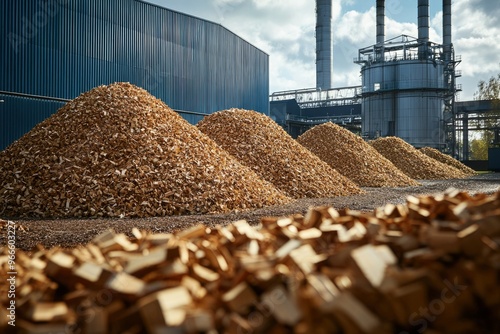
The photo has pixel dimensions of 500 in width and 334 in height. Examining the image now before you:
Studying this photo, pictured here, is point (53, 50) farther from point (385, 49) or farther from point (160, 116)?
point (385, 49)

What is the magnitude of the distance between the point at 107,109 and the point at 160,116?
3.87ft

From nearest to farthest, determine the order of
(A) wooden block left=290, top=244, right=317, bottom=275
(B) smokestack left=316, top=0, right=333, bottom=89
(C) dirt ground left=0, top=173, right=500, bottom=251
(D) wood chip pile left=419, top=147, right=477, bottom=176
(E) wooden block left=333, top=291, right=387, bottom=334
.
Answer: (E) wooden block left=333, top=291, right=387, bottom=334 → (A) wooden block left=290, top=244, right=317, bottom=275 → (C) dirt ground left=0, top=173, right=500, bottom=251 → (D) wood chip pile left=419, top=147, right=477, bottom=176 → (B) smokestack left=316, top=0, right=333, bottom=89

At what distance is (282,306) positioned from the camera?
164 cm

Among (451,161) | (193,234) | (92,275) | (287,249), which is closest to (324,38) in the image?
(451,161)

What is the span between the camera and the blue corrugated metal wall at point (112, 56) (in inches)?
574

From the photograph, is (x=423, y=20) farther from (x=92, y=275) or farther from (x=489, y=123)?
(x=92, y=275)

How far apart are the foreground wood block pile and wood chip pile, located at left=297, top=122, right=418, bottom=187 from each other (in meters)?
14.6

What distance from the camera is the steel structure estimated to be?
35125 millimetres

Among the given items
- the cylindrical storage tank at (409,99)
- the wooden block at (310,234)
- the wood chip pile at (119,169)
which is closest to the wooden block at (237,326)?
the wooden block at (310,234)

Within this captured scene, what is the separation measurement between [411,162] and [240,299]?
23.9 metres

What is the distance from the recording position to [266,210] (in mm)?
8859

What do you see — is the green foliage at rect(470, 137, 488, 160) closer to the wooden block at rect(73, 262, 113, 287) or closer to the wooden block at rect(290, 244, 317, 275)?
the wooden block at rect(290, 244, 317, 275)

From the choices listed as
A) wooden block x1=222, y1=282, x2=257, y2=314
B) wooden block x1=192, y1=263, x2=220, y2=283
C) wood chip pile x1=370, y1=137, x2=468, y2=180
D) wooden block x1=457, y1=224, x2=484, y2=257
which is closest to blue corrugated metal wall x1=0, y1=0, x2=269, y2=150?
wood chip pile x1=370, y1=137, x2=468, y2=180

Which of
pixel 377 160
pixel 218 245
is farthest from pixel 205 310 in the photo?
pixel 377 160
